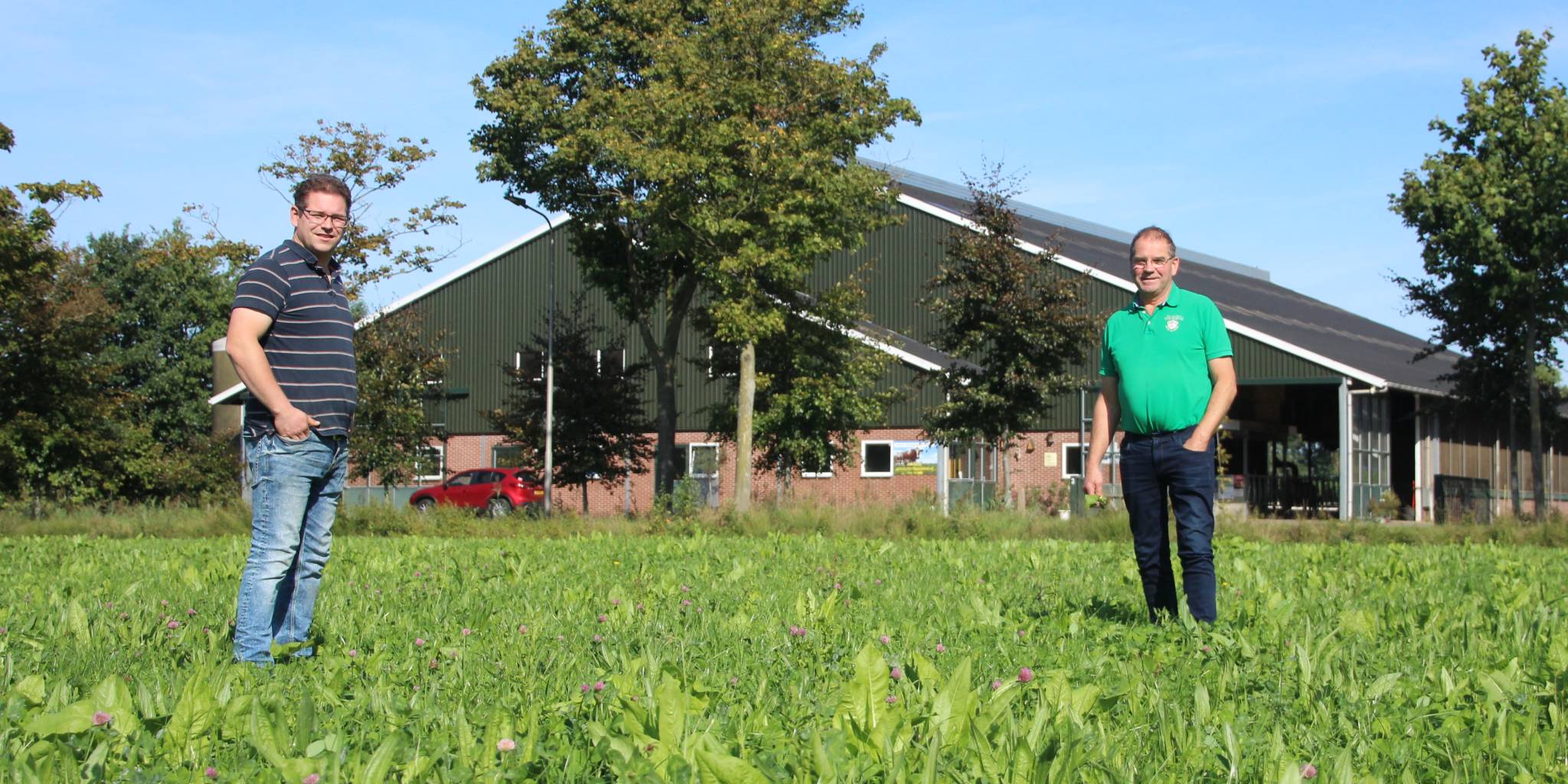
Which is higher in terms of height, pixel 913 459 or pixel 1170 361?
pixel 1170 361

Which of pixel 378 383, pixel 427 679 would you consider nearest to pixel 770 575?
pixel 427 679

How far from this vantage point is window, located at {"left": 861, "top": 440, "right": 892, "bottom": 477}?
4088 centimetres

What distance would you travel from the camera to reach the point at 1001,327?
89.8 ft

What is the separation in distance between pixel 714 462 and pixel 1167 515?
37.2 m

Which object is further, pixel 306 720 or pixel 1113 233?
pixel 1113 233

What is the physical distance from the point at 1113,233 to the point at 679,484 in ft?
146

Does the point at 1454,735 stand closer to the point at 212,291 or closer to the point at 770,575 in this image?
the point at 770,575

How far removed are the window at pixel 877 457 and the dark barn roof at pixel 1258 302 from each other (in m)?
7.28

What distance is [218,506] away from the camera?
65.0 ft

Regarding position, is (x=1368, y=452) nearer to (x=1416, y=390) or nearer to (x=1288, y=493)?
(x=1416, y=390)

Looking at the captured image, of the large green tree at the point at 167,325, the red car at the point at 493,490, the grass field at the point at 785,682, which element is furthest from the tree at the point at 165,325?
the grass field at the point at 785,682

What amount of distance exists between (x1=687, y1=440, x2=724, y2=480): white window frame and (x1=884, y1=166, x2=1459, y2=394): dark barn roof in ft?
32.4

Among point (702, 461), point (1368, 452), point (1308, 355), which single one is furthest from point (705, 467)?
point (1368, 452)

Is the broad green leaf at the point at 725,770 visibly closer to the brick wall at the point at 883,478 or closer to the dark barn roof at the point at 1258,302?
the dark barn roof at the point at 1258,302
